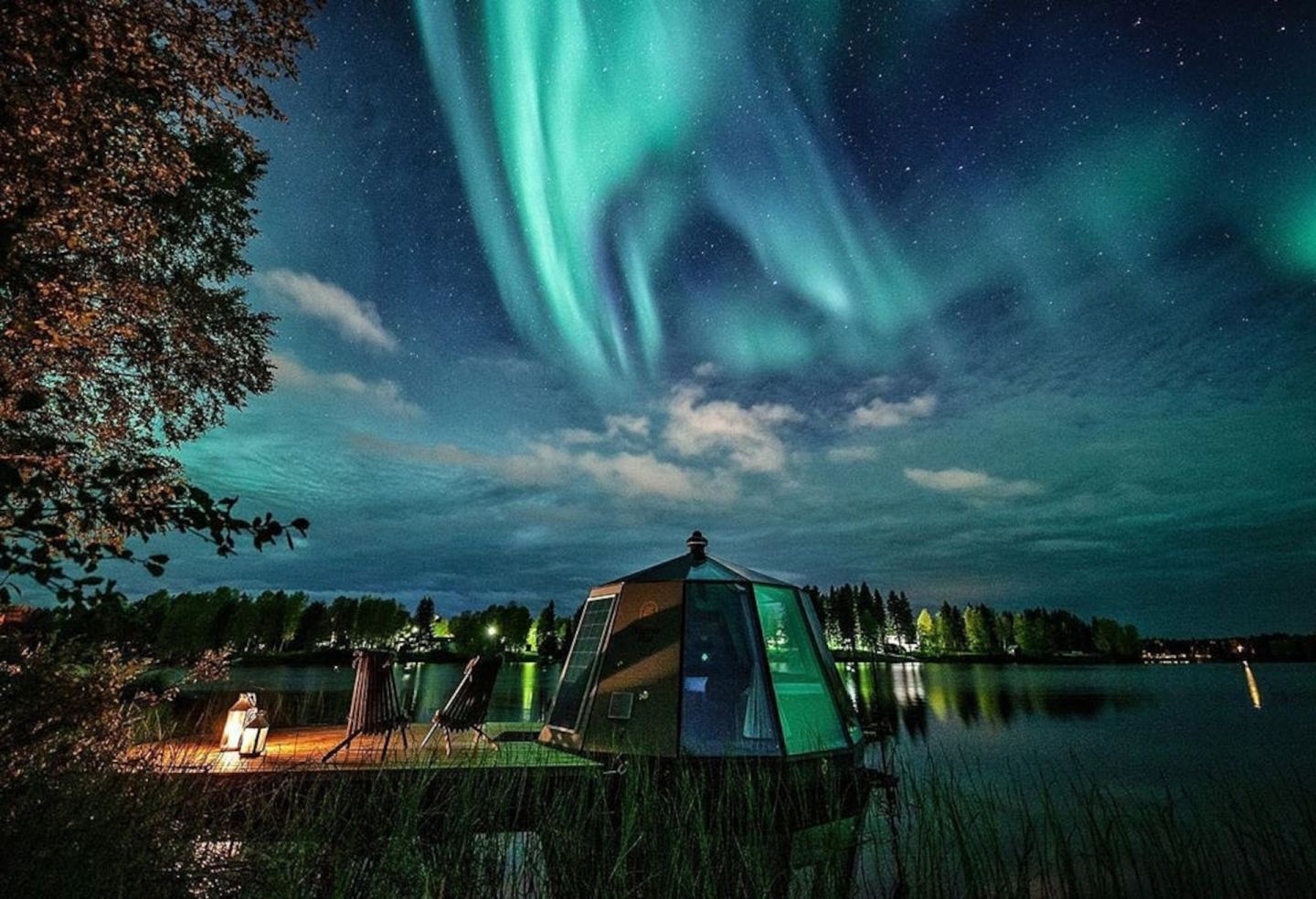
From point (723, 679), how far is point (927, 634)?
423 ft

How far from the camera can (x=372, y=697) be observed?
683 centimetres

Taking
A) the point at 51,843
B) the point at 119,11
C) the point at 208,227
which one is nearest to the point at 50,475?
the point at 51,843

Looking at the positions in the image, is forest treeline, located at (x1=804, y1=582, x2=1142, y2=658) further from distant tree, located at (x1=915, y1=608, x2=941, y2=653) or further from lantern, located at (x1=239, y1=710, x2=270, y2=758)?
lantern, located at (x1=239, y1=710, x2=270, y2=758)

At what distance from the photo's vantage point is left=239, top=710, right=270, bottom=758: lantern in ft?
21.9

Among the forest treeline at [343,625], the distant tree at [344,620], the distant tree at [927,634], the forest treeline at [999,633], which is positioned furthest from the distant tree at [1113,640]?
the distant tree at [344,620]

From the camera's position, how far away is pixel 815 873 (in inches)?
131

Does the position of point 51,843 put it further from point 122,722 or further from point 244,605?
point 244,605

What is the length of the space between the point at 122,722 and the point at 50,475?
265 centimetres

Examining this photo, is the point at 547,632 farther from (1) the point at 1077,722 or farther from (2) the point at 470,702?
Answer: (2) the point at 470,702

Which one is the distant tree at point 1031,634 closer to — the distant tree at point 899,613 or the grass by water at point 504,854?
the distant tree at point 899,613

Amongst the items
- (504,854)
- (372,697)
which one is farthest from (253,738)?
(504,854)

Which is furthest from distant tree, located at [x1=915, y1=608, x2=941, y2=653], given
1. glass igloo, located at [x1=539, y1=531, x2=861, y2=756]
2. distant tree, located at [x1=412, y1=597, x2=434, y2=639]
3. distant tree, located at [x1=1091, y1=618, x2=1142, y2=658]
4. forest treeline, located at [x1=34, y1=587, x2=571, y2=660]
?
glass igloo, located at [x1=539, y1=531, x2=861, y2=756]

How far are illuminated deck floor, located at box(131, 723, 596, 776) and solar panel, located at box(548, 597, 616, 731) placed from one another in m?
0.48

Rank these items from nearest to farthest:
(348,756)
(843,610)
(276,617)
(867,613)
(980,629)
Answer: (348,756) → (276,617) → (843,610) → (867,613) → (980,629)
